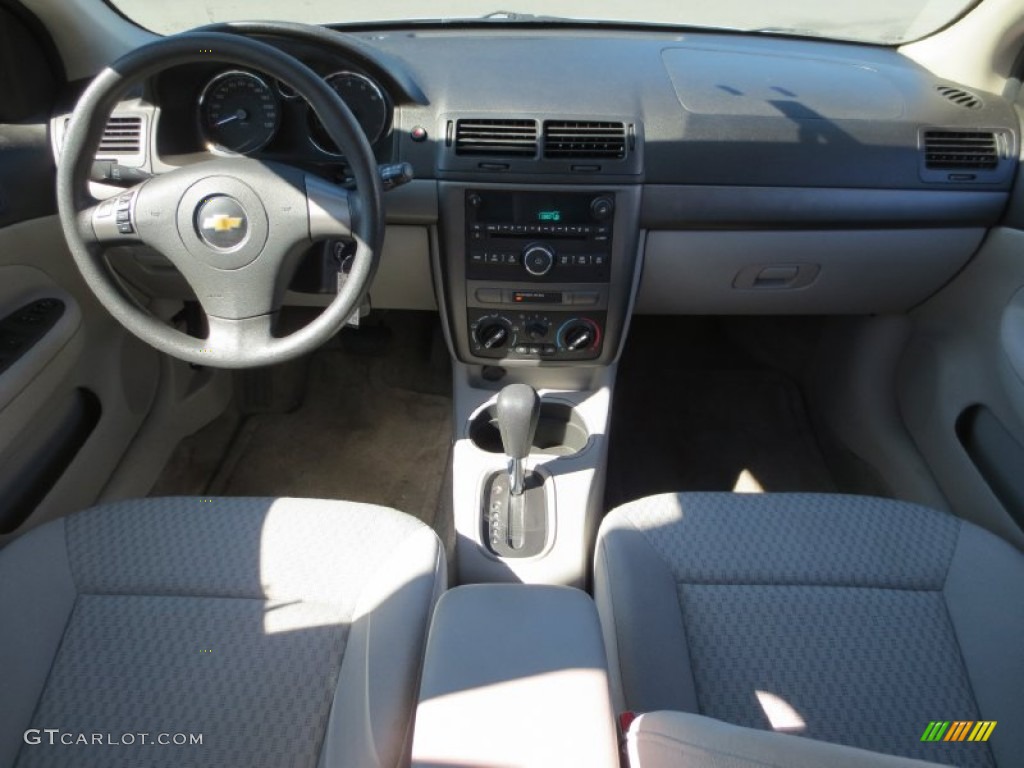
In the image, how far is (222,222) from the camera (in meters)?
1.12

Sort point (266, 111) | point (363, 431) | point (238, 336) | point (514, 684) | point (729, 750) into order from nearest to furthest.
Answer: point (729, 750) < point (514, 684) < point (238, 336) < point (266, 111) < point (363, 431)

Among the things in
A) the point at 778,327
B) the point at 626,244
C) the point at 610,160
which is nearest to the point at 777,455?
the point at 778,327

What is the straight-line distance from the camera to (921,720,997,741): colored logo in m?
0.98

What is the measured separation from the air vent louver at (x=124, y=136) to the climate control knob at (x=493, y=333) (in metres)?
0.78

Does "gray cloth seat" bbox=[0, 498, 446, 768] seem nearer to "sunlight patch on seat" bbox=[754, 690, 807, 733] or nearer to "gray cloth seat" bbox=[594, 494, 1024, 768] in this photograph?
"gray cloth seat" bbox=[594, 494, 1024, 768]

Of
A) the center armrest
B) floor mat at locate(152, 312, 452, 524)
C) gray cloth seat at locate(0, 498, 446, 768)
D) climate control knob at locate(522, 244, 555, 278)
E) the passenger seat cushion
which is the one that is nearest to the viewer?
the passenger seat cushion

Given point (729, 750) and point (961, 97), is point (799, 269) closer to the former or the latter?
point (961, 97)

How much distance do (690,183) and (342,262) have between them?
0.73 meters

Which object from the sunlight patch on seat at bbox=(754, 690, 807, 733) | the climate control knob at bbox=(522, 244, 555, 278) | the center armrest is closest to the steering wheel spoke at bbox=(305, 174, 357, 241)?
the climate control knob at bbox=(522, 244, 555, 278)

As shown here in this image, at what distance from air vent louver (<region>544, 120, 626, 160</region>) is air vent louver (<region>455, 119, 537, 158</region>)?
0.03 m

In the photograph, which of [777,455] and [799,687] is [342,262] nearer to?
[799,687]

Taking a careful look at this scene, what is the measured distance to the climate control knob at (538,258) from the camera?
146 centimetres

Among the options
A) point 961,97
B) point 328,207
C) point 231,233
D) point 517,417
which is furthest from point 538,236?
point 961,97
